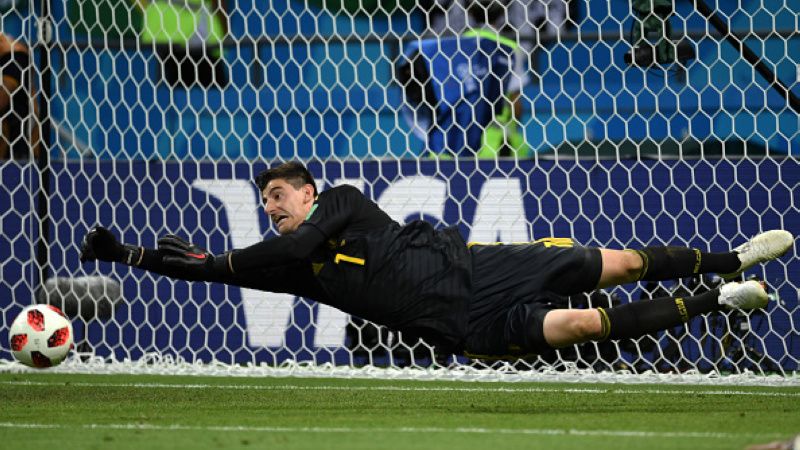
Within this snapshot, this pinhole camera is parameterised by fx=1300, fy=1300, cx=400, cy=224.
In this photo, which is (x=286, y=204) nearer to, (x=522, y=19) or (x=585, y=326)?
(x=585, y=326)

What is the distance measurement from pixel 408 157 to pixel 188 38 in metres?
1.65

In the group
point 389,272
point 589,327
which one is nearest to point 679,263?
point 589,327

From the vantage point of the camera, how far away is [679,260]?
518cm

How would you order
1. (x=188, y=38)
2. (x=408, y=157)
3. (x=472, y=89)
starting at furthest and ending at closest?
(x=188, y=38) < (x=472, y=89) < (x=408, y=157)

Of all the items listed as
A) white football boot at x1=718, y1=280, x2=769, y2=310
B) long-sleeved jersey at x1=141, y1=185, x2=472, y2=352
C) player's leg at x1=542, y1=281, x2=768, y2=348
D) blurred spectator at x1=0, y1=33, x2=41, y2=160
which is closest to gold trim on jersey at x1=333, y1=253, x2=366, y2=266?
long-sleeved jersey at x1=141, y1=185, x2=472, y2=352

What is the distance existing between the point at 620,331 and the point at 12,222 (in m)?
4.24

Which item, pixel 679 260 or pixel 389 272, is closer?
pixel 389 272

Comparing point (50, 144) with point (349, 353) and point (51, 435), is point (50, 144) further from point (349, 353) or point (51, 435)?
point (51, 435)

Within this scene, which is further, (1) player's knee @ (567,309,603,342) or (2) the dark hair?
(2) the dark hair

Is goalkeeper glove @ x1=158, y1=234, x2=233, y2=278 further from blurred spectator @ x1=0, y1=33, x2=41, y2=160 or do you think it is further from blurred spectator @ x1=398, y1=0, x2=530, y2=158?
blurred spectator @ x1=0, y1=33, x2=41, y2=160

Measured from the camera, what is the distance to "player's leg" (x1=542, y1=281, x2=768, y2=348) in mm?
4762

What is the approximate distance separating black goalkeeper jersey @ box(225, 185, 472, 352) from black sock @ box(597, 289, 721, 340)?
0.56 metres

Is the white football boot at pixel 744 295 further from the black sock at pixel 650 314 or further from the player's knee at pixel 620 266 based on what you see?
the player's knee at pixel 620 266

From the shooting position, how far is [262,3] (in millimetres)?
8852
